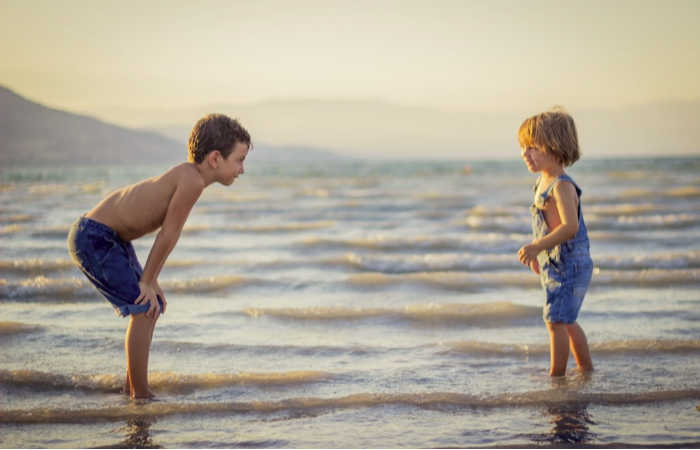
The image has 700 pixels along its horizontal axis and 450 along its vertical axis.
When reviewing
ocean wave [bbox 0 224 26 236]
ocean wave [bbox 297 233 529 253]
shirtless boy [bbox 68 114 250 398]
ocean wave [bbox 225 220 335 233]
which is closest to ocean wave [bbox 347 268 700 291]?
ocean wave [bbox 297 233 529 253]

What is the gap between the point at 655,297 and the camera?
567cm

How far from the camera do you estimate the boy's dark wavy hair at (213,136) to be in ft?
10.1

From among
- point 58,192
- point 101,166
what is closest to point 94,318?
point 58,192

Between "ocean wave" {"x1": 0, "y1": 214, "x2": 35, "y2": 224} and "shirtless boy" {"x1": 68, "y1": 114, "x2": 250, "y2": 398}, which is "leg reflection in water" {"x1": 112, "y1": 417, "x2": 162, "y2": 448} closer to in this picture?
"shirtless boy" {"x1": 68, "y1": 114, "x2": 250, "y2": 398}

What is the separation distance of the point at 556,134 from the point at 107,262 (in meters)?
2.35

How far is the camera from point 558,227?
3.35 m

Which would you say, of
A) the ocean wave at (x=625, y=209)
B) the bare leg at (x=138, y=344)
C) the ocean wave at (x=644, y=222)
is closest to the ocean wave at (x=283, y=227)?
the ocean wave at (x=644, y=222)

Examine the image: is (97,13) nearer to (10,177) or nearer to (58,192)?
(58,192)

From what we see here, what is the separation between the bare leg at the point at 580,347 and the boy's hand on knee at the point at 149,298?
2193mm

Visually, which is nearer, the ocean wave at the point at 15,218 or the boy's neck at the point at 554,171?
the boy's neck at the point at 554,171

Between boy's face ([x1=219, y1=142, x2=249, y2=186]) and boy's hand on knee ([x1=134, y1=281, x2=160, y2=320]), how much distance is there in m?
0.62

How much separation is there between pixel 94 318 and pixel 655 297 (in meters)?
4.75

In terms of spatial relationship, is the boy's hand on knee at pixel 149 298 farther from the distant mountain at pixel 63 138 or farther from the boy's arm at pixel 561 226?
the distant mountain at pixel 63 138

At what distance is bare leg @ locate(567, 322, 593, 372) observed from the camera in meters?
3.55
